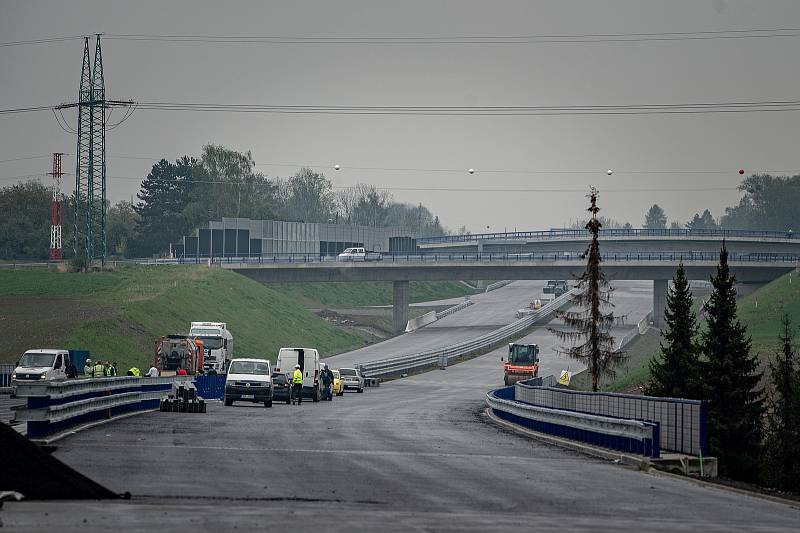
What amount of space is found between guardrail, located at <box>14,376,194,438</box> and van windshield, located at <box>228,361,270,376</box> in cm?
350

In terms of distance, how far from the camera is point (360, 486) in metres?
17.7

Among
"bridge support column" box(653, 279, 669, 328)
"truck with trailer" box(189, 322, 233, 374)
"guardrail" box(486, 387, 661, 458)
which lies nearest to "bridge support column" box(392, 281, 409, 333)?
"bridge support column" box(653, 279, 669, 328)

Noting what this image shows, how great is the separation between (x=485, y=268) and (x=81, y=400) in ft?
320

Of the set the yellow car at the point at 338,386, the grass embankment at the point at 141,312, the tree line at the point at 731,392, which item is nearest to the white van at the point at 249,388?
the tree line at the point at 731,392

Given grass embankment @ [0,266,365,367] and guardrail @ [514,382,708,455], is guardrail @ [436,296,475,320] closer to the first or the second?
grass embankment @ [0,266,365,367]

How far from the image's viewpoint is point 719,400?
168ft

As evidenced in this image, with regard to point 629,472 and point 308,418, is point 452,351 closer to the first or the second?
point 308,418

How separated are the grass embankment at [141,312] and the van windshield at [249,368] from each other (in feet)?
94.9

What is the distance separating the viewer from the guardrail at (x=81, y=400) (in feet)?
81.3

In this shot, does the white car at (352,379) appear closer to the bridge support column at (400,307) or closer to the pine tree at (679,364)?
the pine tree at (679,364)

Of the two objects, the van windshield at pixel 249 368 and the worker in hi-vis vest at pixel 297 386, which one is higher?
the van windshield at pixel 249 368

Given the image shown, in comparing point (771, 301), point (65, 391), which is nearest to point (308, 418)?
point (65, 391)

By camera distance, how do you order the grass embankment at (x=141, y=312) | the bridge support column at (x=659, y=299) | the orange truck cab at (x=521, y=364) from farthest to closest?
the bridge support column at (x=659, y=299) → the orange truck cab at (x=521, y=364) → the grass embankment at (x=141, y=312)

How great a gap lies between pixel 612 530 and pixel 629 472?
876 centimetres
